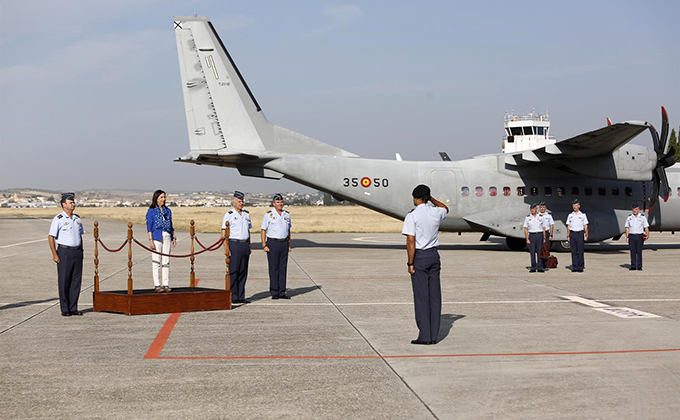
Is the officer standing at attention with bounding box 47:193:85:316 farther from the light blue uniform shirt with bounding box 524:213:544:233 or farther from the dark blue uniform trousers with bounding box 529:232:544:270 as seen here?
the light blue uniform shirt with bounding box 524:213:544:233

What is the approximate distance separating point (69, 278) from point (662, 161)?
2046 cm

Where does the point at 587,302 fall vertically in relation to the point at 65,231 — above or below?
below

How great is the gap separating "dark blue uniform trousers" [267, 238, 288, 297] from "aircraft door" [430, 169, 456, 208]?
12.1m

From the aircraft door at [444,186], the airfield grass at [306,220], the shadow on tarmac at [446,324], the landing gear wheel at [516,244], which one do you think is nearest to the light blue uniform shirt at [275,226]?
the shadow on tarmac at [446,324]

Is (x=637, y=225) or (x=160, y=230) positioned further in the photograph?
(x=637, y=225)

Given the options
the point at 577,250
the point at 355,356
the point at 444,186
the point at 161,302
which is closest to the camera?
the point at 355,356

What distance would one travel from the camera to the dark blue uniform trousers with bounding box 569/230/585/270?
60.4ft

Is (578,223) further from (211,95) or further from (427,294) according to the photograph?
(211,95)

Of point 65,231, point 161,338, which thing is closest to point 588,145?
point 65,231

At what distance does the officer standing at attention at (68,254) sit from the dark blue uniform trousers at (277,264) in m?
3.55

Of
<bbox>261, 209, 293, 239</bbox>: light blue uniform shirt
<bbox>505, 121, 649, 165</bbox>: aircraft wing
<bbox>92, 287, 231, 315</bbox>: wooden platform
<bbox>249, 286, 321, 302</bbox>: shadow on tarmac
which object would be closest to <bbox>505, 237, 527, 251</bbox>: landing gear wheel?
<bbox>505, 121, 649, 165</bbox>: aircraft wing

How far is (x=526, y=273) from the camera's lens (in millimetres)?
18312

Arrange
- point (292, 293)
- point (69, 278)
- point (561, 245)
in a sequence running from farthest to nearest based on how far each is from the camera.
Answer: point (561, 245) < point (292, 293) < point (69, 278)

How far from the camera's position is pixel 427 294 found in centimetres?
896
